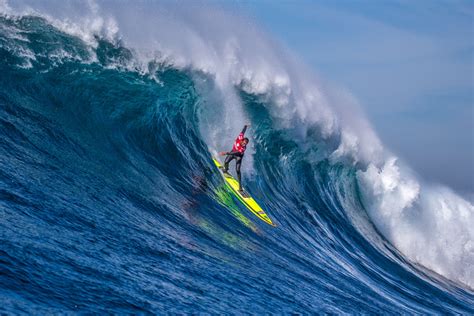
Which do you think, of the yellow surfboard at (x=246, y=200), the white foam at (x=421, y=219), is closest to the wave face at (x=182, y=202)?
the white foam at (x=421, y=219)

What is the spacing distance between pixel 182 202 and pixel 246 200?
265 centimetres

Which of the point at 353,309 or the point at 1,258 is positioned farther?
the point at 353,309

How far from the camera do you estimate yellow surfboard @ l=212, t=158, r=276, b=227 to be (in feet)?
40.1

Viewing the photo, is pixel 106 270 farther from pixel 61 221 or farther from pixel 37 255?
pixel 61 221

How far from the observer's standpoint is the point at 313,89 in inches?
837

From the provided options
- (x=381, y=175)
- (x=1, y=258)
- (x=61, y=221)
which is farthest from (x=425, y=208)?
(x=1, y=258)

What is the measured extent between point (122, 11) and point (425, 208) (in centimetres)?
1171

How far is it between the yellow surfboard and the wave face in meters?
0.37

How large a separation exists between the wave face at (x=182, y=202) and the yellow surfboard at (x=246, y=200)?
37 cm

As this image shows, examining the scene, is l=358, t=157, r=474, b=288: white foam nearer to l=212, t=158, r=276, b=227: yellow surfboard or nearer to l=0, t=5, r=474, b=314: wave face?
l=0, t=5, r=474, b=314: wave face

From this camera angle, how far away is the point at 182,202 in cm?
1027

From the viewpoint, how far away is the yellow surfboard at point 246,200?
481 inches

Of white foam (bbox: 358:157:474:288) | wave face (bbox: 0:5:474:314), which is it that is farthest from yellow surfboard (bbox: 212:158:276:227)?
white foam (bbox: 358:157:474:288)

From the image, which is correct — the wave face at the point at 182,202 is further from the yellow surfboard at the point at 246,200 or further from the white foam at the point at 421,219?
the yellow surfboard at the point at 246,200
